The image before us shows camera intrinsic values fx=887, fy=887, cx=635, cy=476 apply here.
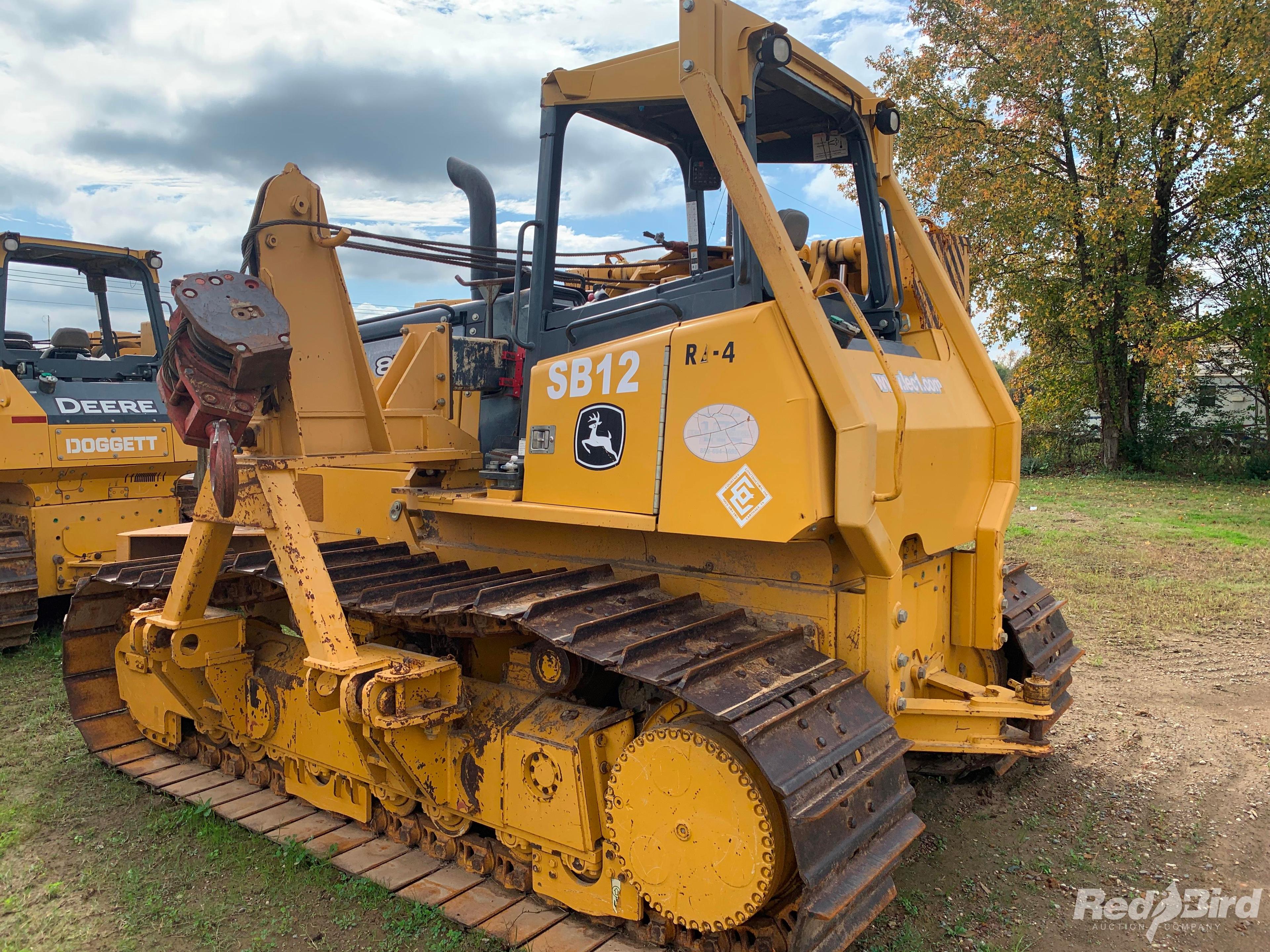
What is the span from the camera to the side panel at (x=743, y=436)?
9.50 ft

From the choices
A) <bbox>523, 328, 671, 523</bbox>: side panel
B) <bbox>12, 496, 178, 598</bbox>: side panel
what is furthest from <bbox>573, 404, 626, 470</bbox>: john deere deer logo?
<bbox>12, 496, 178, 598</bbox>: side panel

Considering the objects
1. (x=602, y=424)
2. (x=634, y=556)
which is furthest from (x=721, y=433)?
(x=634, y=556)

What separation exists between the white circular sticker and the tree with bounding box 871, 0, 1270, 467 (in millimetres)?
16216

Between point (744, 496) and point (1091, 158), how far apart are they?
18.2 metres

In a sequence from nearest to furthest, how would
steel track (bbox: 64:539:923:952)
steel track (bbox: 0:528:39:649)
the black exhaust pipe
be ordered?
1. steel track (bbox: 64:539:923:952)
2. the black exhaust pipe
3. steel track (bbox: 0:528:39:649)

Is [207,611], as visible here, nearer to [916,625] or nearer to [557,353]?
[557,353]

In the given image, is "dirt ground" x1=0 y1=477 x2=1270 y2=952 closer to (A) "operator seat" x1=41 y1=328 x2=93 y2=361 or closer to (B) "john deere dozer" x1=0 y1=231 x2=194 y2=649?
(B) "john deere dozer" x1=0 y1=231 x2=194 y2=649

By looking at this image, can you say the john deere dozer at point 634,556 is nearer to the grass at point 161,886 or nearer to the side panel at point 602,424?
the side panel at point 602,424

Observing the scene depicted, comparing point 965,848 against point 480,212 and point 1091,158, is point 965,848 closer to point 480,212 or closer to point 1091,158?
point 480,212

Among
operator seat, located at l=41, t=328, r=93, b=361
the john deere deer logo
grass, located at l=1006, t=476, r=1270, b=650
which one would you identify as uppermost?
operator seat, located at l=41, t=328, r=93, b=361

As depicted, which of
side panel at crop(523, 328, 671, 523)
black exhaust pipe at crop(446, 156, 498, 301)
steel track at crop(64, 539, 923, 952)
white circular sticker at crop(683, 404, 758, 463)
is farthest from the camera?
black exhaust pipe at crop(446, 156, 498, 301)

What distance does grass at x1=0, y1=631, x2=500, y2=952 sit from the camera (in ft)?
11.4

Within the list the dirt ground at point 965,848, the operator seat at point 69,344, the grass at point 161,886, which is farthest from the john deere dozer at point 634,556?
the operator seat at point 69,344

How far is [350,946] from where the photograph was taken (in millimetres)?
3426
